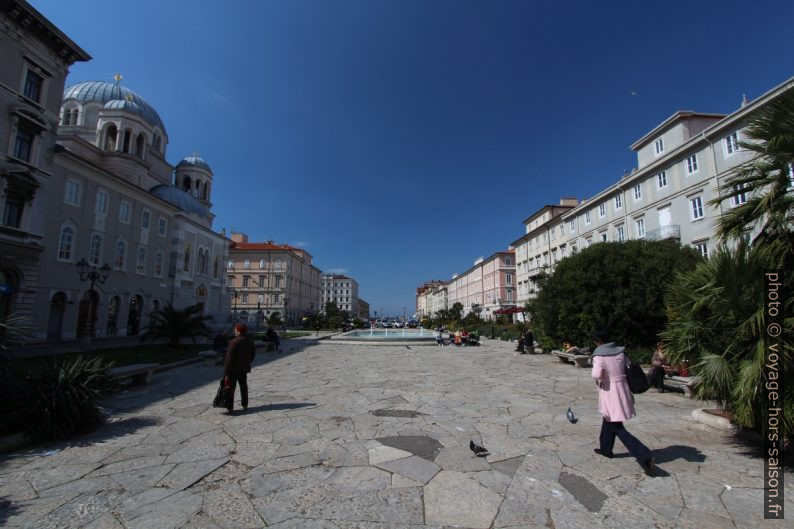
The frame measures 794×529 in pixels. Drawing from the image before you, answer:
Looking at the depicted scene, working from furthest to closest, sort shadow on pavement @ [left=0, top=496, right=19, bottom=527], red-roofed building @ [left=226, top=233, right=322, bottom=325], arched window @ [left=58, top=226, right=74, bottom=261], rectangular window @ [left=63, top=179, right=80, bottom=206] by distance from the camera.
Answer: red-roofed building @ [left=226, top=233, right=322, bottom=325] → rectangular window @ [left=63, top=179, right=80, bottom=206] → arched window @ [left=58, top=226, right=74, bottom=261] → shadow on pavement @ [left=0, top=496, right=19, bottom=527]

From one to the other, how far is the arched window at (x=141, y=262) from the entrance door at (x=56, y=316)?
24.0ft

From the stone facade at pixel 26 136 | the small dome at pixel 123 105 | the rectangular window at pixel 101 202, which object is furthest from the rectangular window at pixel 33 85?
the small dome at pixel 123 105

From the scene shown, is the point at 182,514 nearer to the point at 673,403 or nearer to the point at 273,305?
the point at 673,403

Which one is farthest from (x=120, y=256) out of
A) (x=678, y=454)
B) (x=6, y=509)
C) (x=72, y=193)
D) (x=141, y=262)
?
(x=678, y=454)

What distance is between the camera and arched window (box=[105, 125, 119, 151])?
122 feet

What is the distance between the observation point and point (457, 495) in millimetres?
3734

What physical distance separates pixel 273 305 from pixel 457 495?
74638 millimetres

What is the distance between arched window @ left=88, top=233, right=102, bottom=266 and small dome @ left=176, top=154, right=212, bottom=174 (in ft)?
87.8

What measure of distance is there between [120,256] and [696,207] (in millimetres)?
43711

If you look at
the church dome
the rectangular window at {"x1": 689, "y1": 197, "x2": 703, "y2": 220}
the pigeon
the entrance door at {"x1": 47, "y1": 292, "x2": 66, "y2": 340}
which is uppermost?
the church dome

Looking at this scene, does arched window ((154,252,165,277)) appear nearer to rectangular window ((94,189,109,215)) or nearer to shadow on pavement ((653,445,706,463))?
rectangular window ((94,189,109,215))

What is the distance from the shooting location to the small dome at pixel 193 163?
5125 centimetres

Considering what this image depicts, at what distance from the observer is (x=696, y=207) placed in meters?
26.3

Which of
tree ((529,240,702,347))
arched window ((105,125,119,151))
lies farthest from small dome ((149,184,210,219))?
tree ((529,240,702,347))
